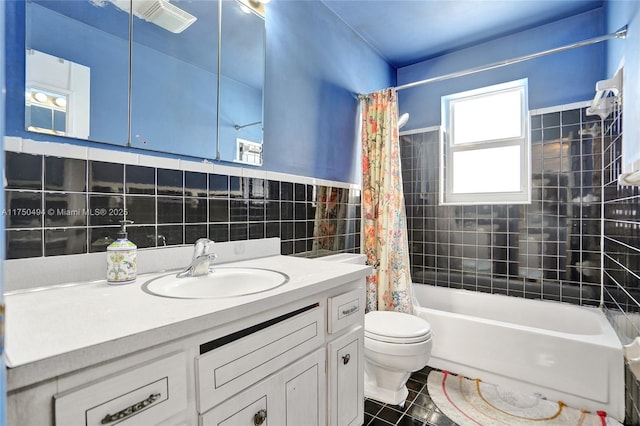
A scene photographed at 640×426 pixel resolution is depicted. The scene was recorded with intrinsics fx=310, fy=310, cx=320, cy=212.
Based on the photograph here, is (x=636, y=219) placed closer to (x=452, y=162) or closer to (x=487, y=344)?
(x=487, y=344)

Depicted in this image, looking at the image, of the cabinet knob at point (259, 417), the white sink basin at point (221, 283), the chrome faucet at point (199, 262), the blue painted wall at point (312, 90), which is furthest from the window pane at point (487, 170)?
the cabinet knob at point (259, 417)

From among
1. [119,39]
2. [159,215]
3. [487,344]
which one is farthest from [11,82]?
[487,344]

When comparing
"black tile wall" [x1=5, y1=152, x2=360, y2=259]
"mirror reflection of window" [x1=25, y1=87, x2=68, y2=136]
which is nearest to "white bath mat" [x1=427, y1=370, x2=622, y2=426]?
"black tile wall" [x1=5, y1=152, x2=360, y2=259]

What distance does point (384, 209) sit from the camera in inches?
90.0

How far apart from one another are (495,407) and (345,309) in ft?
4.00

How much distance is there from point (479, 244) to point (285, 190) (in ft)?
5.91

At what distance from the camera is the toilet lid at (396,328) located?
1675 millimetres

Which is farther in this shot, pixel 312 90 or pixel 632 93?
pixel 312 90

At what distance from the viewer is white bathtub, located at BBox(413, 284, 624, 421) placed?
161 cm

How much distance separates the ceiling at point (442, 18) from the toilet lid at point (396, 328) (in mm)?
2113

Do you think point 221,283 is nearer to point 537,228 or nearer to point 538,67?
point 537,228

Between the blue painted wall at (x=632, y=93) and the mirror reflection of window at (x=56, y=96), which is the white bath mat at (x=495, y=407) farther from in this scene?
the mirror reflection of window at (x=56, y=96)

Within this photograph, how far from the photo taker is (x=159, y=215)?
1.21 meters

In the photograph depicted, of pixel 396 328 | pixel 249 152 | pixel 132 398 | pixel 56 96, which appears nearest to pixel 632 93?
pixel 396 328
